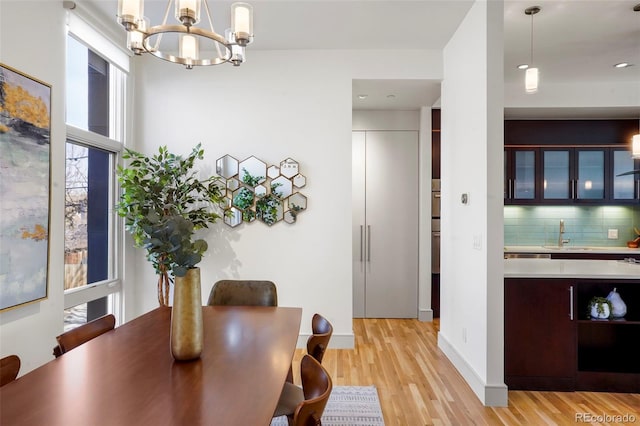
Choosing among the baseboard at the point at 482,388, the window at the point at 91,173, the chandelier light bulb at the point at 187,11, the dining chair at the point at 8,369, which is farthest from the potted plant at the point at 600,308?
the window at the point at 91,173

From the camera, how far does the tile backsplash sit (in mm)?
5273

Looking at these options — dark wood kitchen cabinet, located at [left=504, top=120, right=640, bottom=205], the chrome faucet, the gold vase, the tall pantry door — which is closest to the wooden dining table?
the gold vase

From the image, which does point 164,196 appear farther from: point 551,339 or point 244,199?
point 551,339

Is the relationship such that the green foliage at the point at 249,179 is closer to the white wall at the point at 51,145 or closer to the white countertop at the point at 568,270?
the white wall at the point at 51,145

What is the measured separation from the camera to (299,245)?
3.80 metres

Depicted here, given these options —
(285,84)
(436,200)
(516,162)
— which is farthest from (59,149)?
(516,162)

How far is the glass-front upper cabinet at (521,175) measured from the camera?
5.10m

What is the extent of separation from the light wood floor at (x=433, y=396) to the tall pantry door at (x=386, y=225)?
1.01 m

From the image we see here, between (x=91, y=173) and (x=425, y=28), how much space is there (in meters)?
3.37

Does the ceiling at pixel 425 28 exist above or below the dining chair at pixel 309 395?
above

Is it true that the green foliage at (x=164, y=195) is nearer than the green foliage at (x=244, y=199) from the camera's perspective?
Yes

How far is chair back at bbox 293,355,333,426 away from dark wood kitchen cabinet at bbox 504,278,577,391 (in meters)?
2.06

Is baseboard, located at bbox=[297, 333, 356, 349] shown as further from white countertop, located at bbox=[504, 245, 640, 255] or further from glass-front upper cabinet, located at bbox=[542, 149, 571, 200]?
glass-front upper cabinet, located at bbox=[542, 149, 571, 200]

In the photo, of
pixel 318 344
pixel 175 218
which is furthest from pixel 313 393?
pixel 175 218
